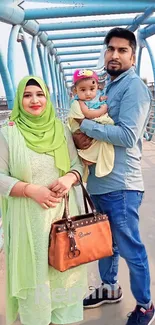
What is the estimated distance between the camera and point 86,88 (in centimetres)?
154

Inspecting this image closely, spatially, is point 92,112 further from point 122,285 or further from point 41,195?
point 122,285

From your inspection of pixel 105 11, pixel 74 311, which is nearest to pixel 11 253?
pixel 74 311

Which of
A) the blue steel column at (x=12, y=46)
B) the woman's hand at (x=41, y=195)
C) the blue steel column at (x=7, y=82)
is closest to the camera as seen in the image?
the woman's hand at (x=41, y=195)

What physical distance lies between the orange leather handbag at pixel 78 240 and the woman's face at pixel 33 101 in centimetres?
40

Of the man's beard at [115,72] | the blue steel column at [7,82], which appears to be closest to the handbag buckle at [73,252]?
the man's beard at [115,72]

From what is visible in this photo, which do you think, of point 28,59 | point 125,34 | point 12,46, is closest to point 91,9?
point 12,46

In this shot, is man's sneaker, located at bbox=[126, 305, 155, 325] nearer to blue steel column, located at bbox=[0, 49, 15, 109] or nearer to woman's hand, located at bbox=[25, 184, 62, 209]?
woman's hand, located at bbox=[25, 184, 62, 209]

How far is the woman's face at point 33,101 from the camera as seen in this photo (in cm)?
136

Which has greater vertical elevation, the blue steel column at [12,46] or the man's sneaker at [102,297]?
the blue steel column at [12,46]

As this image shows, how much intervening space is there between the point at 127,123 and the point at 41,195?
48cm

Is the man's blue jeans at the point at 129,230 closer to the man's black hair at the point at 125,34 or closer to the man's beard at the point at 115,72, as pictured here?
the man's beard at the point at 115,72

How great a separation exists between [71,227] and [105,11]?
6.35 m

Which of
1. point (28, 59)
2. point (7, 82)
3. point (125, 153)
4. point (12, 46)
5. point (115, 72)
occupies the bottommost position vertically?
point (125, 153)

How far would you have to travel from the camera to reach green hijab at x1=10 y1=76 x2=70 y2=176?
138 centimetres
